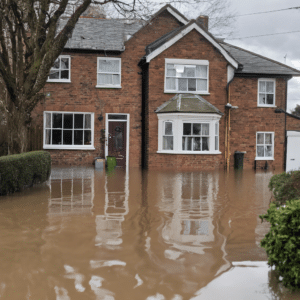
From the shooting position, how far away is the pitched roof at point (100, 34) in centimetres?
1978

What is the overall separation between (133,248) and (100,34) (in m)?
17.6

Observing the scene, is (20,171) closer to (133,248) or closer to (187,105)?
(133,248)

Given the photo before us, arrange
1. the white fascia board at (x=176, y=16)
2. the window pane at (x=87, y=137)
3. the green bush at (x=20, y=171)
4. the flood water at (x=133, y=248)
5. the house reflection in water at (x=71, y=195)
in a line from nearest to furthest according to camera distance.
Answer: the flood water at (x=133, y=248), the house reflection in water at (x=71, y=195), the green bush at (x=20, y=171), the window pane at (x=87, y=137), the white fascia board at (x=176, y=16)

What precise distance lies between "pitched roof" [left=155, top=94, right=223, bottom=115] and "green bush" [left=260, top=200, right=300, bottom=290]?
14879 millimetres

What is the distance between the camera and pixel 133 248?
5.34m

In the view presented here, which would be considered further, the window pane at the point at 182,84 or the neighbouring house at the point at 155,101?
the window pane at the point at 182,84

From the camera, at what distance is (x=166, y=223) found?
6945 millimetres

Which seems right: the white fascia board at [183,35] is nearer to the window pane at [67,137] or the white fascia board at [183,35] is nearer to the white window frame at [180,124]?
the white window frame at [180,124]

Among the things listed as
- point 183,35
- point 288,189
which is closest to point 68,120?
point 183,35

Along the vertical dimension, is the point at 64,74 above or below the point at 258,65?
below

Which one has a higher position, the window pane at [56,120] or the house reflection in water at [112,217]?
the window pane at [56,120]

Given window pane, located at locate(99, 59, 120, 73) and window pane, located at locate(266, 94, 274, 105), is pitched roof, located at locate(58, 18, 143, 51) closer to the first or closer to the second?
window pane, located at locate(99, 59, 120, 73)

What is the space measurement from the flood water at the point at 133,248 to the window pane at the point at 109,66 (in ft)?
37.4

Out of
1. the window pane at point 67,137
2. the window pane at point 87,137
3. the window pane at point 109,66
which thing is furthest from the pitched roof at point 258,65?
the window pane at point 67,137
